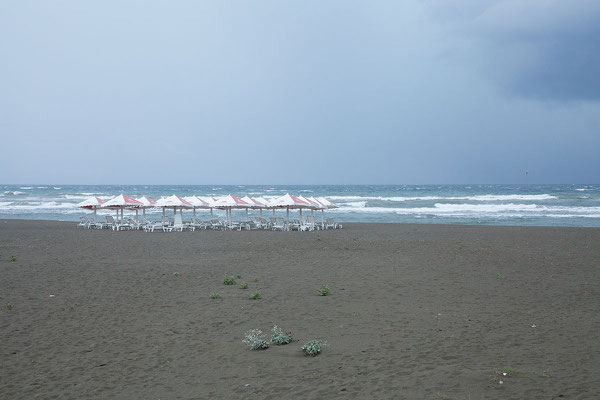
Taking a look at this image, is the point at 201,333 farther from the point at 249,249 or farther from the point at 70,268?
the point at 249,249

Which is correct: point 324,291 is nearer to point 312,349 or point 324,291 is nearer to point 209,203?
point 312,349

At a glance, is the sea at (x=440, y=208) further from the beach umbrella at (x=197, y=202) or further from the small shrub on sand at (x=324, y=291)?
the small shrub on sand at (x=324, y=291)

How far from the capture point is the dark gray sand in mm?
5156

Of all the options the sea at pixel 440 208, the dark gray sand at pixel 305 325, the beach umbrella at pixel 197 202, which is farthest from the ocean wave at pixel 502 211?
the dark gray sand at pixel 305 325

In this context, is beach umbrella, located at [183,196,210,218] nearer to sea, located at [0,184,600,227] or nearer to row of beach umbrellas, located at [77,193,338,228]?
row of beach umbrellas, located at [77,193,338,228]

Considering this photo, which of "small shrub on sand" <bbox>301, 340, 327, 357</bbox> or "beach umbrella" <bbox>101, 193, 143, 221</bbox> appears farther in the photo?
"beach umbrella" <bbox>101, 193, 143, 221</bbox>

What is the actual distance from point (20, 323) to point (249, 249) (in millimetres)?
8826

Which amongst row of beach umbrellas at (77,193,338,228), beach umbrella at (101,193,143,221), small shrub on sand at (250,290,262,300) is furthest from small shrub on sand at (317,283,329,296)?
beach umbrella at (101,193,143,221)

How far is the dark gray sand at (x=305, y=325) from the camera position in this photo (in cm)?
516

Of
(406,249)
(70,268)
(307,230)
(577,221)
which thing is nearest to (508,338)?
(406,249)

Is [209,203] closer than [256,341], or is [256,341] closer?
[256,341]

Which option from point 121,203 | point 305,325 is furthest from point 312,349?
point 121,203

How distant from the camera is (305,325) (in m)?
7.34

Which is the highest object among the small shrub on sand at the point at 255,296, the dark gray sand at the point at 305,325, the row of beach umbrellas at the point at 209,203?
the row of beach umbrellas at the point at 209,203
